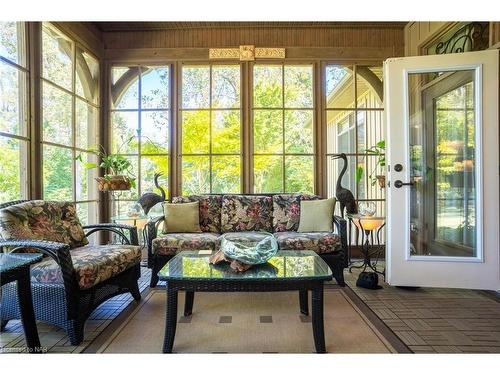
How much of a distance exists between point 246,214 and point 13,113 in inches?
93.1

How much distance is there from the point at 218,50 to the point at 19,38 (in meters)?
2.10

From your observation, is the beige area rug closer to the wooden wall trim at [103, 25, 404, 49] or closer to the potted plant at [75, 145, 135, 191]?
the potted plant at [75, 145, 135, 191]

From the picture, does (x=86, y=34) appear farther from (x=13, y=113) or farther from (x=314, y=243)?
(x=314, y=243)

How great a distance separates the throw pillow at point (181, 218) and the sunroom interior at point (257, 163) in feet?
0.15

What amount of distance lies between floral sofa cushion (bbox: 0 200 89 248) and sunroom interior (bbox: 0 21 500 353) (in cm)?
2

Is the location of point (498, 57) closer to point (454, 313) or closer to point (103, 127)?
point (454, 313)

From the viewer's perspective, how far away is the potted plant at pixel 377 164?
3.55 metres

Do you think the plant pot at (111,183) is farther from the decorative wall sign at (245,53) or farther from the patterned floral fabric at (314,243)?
the decorative wall sign at (245,53)

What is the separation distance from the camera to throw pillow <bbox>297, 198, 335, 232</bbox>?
3.15 meters

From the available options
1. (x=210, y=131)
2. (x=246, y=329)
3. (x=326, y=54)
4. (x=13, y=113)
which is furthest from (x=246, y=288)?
(x=326, y=54)

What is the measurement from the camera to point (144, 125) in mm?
3955

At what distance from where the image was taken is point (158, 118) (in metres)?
3.95

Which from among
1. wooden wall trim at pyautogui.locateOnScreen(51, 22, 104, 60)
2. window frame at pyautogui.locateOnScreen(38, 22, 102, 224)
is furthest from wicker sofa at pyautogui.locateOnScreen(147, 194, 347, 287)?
wooden wall trim at pyautogui.locateOnScreen(51, 22, 104, 60)
